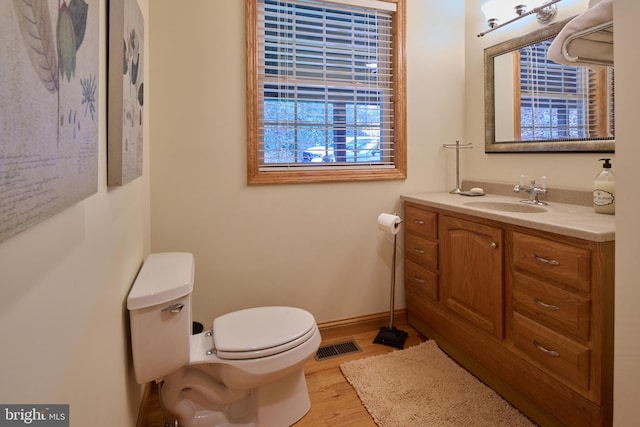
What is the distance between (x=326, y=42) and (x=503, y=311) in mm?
1869

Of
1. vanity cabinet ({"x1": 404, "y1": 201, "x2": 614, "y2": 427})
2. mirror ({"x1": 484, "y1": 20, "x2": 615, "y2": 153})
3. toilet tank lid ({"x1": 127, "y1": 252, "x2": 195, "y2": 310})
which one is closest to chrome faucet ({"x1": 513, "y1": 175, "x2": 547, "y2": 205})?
mirror ({"x1": 484, "y1": 20, "x2": 615, "y2": 153})

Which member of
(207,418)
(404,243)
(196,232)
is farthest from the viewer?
(404,243)

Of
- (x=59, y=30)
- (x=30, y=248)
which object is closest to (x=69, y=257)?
(x=30, y=248)

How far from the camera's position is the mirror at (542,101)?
1.87 m

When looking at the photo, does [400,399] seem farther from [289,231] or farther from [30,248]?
[30,248]

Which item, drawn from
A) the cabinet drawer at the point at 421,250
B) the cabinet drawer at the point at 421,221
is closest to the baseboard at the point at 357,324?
the cabinet drawer at the point at 421,250

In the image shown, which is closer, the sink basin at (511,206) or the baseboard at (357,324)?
the sink basin at (511,206)

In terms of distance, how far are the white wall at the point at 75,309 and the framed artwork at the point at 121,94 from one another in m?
0.03

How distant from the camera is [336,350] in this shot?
2336 mm

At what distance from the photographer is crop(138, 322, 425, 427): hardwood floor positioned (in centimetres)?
171

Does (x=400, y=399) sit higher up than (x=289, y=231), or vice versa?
(x=289, y=231)

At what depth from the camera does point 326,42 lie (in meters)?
2.41

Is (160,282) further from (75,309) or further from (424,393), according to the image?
(424,393)

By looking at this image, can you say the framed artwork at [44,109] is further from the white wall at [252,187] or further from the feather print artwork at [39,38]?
the white wall at [252,187]
